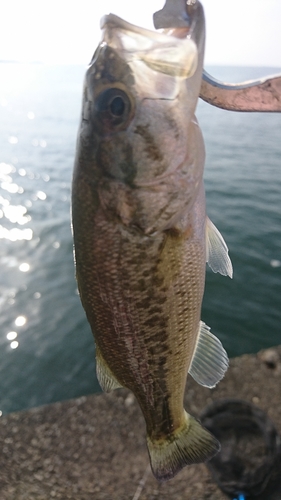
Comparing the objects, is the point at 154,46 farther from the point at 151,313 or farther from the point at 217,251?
the point at 151,313

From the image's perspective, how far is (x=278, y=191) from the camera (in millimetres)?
13992

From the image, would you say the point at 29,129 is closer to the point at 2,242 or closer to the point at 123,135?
the point at 2,242

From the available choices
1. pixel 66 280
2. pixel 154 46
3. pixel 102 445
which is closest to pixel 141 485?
pixel 102 445

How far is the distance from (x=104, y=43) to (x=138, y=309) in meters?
1.14

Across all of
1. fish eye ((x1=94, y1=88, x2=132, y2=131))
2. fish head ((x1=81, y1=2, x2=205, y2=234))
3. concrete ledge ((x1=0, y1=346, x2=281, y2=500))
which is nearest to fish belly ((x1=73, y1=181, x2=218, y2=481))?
fish head ((x1=81, y1=2, x2=205, y2=234))

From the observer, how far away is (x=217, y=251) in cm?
199

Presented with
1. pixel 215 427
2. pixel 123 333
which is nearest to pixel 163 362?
pixel 123 333

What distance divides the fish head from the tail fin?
1247 mm

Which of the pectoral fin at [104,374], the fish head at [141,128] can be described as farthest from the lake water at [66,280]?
the pectoral fin at [104,374]

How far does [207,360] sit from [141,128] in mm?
1306

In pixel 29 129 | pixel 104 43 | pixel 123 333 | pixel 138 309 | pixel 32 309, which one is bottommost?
pixel 29 129

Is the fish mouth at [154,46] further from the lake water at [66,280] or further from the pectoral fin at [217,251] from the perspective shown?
the pectoral fin at [217,251]

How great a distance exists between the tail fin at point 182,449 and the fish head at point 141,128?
125 centimetres

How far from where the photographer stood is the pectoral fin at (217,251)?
1.97m
